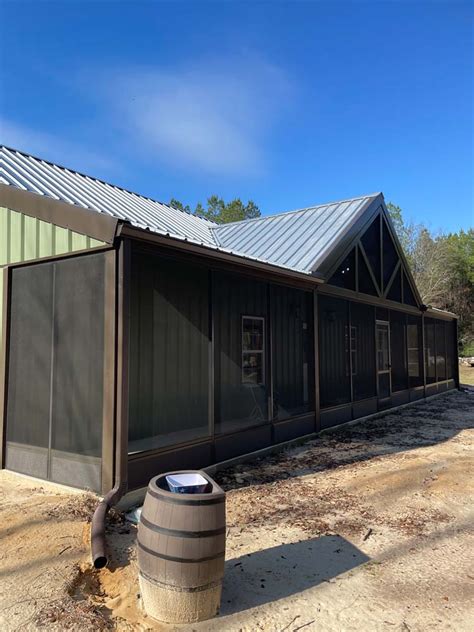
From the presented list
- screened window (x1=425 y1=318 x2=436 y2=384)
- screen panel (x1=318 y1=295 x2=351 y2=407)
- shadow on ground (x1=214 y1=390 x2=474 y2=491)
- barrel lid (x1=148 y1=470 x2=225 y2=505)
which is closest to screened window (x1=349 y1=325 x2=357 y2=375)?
screen panel (x1=318 y1=295 x2=351 y2=407)

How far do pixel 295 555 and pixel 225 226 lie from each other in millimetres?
10675

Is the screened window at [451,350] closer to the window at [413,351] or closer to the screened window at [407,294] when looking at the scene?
the window at [413,351]

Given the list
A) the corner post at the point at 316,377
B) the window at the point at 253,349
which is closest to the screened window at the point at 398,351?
the corner post at the point at 316,377

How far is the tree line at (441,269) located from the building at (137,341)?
2829 cm

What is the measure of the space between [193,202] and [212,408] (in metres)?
36.6

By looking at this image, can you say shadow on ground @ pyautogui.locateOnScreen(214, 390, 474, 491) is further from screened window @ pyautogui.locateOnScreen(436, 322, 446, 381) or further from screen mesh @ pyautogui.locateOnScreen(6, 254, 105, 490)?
screened window @ pyautogui.locateOnScreen(436, 322, 446, 381)

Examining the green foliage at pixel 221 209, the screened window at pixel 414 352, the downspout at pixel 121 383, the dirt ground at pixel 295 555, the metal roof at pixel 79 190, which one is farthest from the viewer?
the green foliage at pixel 221 209

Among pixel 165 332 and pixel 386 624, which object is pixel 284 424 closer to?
pixel 165 332

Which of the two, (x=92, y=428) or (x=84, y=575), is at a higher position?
(x=92, y=428)

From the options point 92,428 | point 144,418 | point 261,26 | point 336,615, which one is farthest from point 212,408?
point 261,26

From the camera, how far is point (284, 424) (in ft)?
24.0

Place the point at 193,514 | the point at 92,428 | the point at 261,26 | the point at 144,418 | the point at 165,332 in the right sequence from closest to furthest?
the point at 193,514 → the point at 92,428 → the point at 144,418 → the point at 165,332 → the point at 261,26

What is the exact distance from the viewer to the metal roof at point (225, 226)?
21.6 feet

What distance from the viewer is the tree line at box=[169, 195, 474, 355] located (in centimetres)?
3456
